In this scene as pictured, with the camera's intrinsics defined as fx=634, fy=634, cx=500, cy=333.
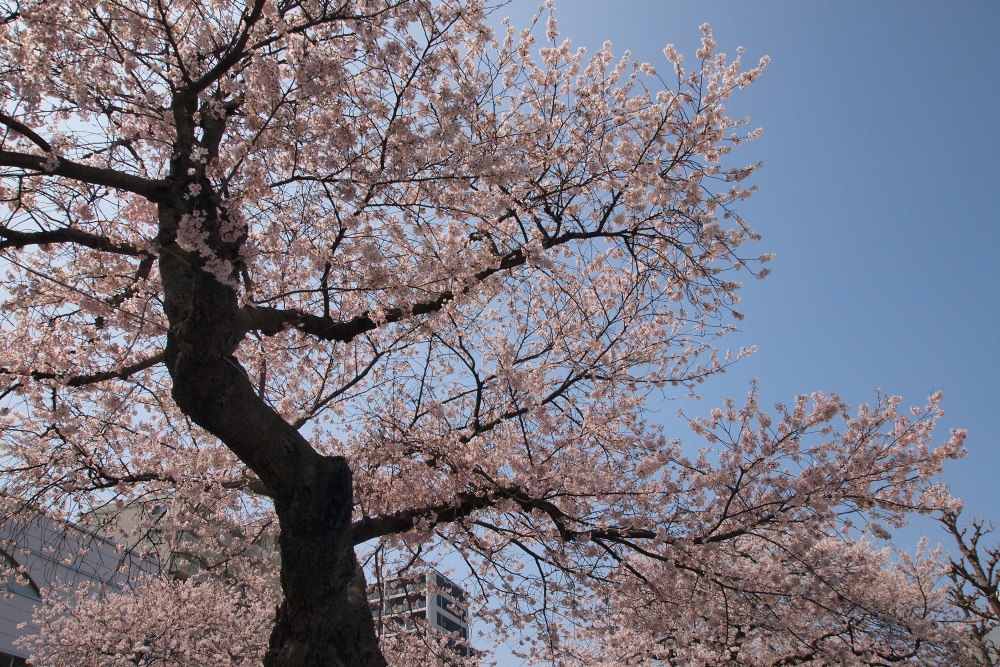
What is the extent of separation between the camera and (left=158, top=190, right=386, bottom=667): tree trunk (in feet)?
13.2

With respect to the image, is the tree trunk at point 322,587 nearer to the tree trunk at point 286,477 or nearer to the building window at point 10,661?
the tree trunk at point 286,477

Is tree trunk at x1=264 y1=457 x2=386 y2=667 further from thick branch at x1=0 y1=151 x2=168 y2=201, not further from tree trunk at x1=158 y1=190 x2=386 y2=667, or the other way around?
thick branch at x1=0 y1=151 x2=168 y2=201

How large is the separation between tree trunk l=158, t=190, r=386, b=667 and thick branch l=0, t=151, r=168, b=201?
1.48 ft

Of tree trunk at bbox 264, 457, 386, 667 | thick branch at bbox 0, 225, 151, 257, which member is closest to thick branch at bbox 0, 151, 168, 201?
thick branch at bbox 0, 225, 151, 257

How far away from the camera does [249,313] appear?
16.4 ft

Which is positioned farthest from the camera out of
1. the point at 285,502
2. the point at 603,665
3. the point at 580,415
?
the point at 603,665

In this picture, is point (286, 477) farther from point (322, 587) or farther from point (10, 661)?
point (10, 661)

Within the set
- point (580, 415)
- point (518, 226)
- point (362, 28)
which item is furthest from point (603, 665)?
point (362, 28)

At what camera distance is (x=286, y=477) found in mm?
4359

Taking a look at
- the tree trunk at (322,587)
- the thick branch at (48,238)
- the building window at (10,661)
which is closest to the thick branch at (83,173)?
the thick branch at (48,238)

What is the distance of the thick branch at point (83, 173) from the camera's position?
3.93 metres

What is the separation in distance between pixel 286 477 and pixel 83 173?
2.44 metres

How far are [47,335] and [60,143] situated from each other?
302 centimetres

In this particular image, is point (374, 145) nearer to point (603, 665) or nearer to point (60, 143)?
point (60, 143)
